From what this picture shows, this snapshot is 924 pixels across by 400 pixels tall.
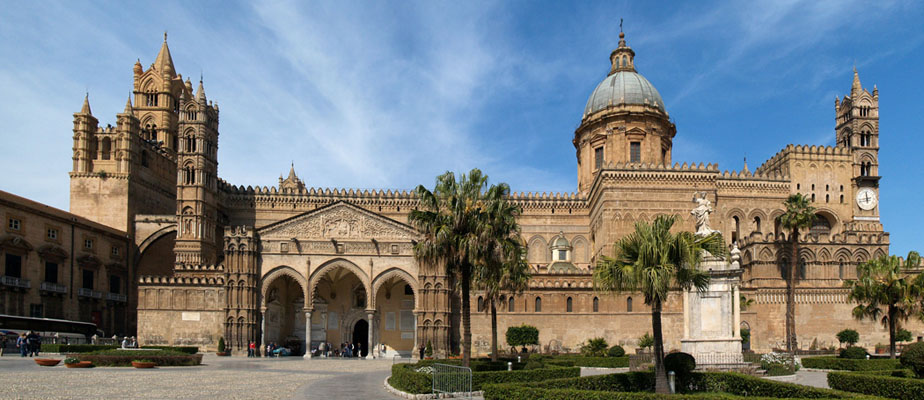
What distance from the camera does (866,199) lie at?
208ft

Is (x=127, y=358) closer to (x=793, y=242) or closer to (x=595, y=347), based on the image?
(x=595, y=347)

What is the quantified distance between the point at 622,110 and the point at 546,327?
20131 millimetres

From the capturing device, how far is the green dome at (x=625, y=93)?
61.4m

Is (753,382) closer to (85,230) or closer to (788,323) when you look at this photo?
(788,323)

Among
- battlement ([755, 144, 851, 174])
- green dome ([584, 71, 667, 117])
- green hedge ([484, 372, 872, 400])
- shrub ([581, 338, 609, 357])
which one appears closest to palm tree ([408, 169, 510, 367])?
green hedge ([484, 372, 872, 400])

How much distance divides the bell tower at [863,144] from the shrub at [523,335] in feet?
109

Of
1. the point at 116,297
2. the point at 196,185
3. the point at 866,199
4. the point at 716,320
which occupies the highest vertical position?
the point at 196,185

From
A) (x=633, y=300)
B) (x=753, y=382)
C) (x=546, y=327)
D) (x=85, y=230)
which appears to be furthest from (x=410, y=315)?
(x=753, y=382)

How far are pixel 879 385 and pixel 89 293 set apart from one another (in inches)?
1864

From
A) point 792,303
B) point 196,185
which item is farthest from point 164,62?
point 792,303

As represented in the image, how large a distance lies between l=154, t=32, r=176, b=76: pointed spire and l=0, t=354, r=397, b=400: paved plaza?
4425 centimetres

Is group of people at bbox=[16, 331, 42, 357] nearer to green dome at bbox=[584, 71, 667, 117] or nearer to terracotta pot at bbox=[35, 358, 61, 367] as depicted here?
terracotta pot at bbox=[35, 358, 61, 367]

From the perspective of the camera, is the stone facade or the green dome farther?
the green dome

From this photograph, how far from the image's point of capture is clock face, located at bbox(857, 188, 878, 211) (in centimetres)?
6319
